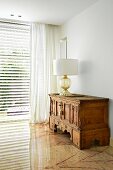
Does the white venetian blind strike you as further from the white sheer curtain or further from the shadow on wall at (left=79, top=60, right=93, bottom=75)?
the shadow on wall at (left=79, top=60, right=93, bottom=75)

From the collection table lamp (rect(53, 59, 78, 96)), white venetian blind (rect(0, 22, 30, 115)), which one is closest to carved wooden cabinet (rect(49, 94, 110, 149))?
table lamp (rect(53, 59, 78, 96))

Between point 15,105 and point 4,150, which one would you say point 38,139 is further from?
point 15,105

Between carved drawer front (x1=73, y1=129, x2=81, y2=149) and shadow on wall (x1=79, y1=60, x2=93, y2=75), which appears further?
shadow on wall (x1=79, y1=60, x2=93, y2=75)

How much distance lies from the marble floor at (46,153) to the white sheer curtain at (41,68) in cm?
88

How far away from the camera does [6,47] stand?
483 centimetres

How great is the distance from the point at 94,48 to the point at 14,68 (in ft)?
6.90

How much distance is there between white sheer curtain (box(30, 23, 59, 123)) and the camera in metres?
4.87

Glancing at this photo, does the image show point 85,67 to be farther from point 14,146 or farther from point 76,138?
point 14,146

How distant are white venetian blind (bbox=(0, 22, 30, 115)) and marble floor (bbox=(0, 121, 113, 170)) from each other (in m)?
0.93

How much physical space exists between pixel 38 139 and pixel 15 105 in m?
1.55

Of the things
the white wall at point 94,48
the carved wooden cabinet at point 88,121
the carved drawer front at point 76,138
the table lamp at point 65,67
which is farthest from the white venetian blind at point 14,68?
the carved drawer front at point 76,138

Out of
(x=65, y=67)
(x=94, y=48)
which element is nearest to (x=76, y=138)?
(x=65, y=67)

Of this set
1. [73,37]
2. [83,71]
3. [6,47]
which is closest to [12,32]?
[6,47]

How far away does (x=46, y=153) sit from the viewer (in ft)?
9.59
